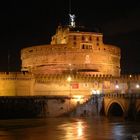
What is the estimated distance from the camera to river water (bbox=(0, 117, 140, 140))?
156 feet

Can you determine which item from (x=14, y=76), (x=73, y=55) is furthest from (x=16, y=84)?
(x=73, y=55)

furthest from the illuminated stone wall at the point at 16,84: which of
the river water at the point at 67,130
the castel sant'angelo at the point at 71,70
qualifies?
the river water at the point at 67,130

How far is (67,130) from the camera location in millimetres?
53625

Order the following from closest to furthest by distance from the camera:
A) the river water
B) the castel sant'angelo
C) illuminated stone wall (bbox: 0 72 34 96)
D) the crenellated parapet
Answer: the river water < illuminated stone wall (bbox: 0 72 34 96) < the crenellated parapet < the castel sant'angelo

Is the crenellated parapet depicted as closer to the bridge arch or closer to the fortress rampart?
the fortress rampart

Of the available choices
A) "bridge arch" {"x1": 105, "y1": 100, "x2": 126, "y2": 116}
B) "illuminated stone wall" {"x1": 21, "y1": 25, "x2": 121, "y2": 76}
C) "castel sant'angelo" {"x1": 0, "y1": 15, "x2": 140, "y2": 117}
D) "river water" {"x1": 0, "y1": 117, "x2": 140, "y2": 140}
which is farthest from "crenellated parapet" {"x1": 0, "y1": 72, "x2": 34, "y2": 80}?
"river water" {"x1": 0, "y1": 117, "x2": 140, "y2": 140}

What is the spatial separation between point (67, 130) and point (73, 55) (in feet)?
129

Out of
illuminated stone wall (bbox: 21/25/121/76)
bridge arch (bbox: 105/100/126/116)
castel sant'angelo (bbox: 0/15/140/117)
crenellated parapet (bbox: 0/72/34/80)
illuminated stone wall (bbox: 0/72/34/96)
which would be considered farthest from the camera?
illuminated stone wall (bbox: 21/25/121/76)

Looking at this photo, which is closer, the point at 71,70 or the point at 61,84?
the point at 61,84

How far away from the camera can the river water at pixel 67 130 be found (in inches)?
1871

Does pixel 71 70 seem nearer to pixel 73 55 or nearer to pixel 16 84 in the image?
pixel 73 55

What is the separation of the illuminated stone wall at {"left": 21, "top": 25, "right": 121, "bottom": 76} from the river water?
29.2m

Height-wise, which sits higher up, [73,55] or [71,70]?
[73,55]

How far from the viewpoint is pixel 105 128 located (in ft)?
181
